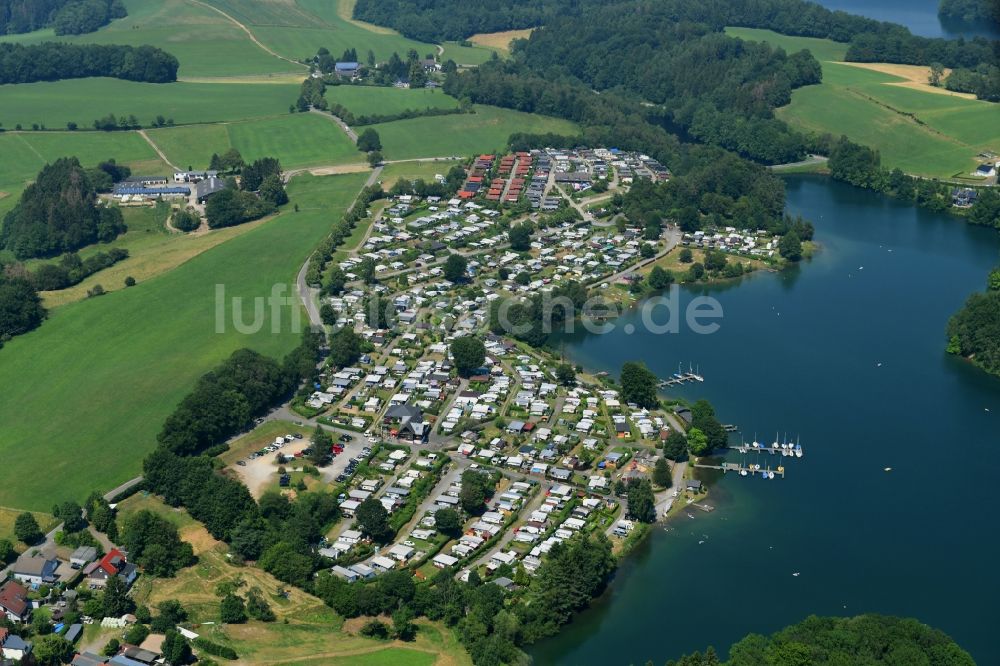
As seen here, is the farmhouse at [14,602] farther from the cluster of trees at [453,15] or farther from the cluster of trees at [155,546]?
the cluster of trees at [453,15]

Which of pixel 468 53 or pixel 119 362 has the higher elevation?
pixel 468 53

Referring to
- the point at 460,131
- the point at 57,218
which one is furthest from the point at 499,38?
the point at 57,218

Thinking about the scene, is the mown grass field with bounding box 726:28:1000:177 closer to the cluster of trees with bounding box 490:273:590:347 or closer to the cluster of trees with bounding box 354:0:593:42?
the cluster of trees with bounding box 490:273:590:347

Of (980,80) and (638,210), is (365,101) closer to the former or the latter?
(638,210)

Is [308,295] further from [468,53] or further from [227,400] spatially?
[468,53]

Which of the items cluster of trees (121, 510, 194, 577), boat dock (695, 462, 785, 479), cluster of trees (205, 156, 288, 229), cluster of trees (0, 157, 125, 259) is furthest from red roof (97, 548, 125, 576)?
cluster of trees (205, 156, 288, 229)

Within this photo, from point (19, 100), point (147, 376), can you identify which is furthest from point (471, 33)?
point (147, 376)
